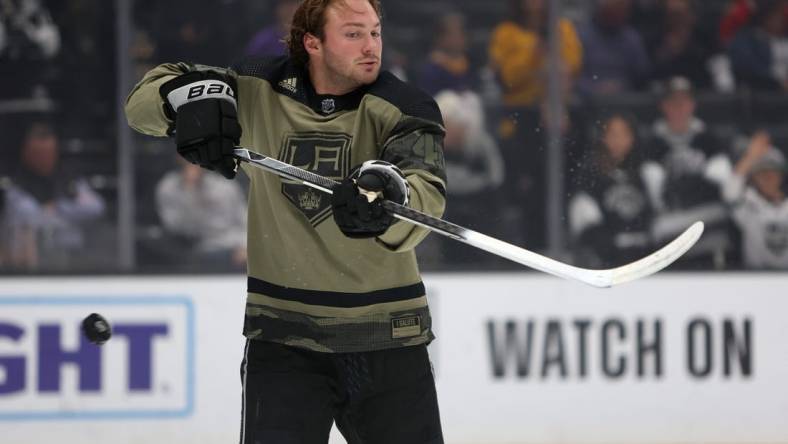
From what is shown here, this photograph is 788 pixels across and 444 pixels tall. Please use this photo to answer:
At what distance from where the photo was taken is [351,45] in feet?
8.65

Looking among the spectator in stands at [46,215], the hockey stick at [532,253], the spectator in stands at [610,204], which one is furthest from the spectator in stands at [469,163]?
the hockey stick at [532,253]

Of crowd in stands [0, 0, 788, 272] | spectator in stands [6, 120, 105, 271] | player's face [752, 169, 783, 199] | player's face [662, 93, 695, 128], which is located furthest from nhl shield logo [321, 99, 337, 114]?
player's face [752, 169, 783, 199]

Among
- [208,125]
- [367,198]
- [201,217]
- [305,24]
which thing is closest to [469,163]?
[201,217]

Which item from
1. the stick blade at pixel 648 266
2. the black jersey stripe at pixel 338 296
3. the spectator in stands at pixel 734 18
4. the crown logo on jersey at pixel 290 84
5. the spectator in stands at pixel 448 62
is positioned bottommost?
the black jersey stripe at pixel 338 296

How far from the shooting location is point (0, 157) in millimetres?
5215

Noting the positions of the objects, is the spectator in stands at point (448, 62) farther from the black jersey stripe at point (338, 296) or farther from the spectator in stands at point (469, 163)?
the black jersey stripe at point (338, 296)

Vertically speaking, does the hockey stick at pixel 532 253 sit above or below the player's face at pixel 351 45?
below

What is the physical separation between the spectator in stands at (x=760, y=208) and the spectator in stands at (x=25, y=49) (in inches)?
110

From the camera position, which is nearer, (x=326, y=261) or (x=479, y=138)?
(x=326, y=261)

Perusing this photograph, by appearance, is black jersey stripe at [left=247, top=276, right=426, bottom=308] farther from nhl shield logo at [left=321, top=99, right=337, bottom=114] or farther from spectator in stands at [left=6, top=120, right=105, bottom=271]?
spectator in stands at [left=6, top=120, right=105, bottom=271]

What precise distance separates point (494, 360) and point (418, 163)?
2.79 metres

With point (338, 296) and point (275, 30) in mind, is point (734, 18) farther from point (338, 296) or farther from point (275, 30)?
point (338, 296)

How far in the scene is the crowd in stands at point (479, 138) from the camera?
17.0 feet

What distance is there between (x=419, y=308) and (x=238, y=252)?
8.67 ft
